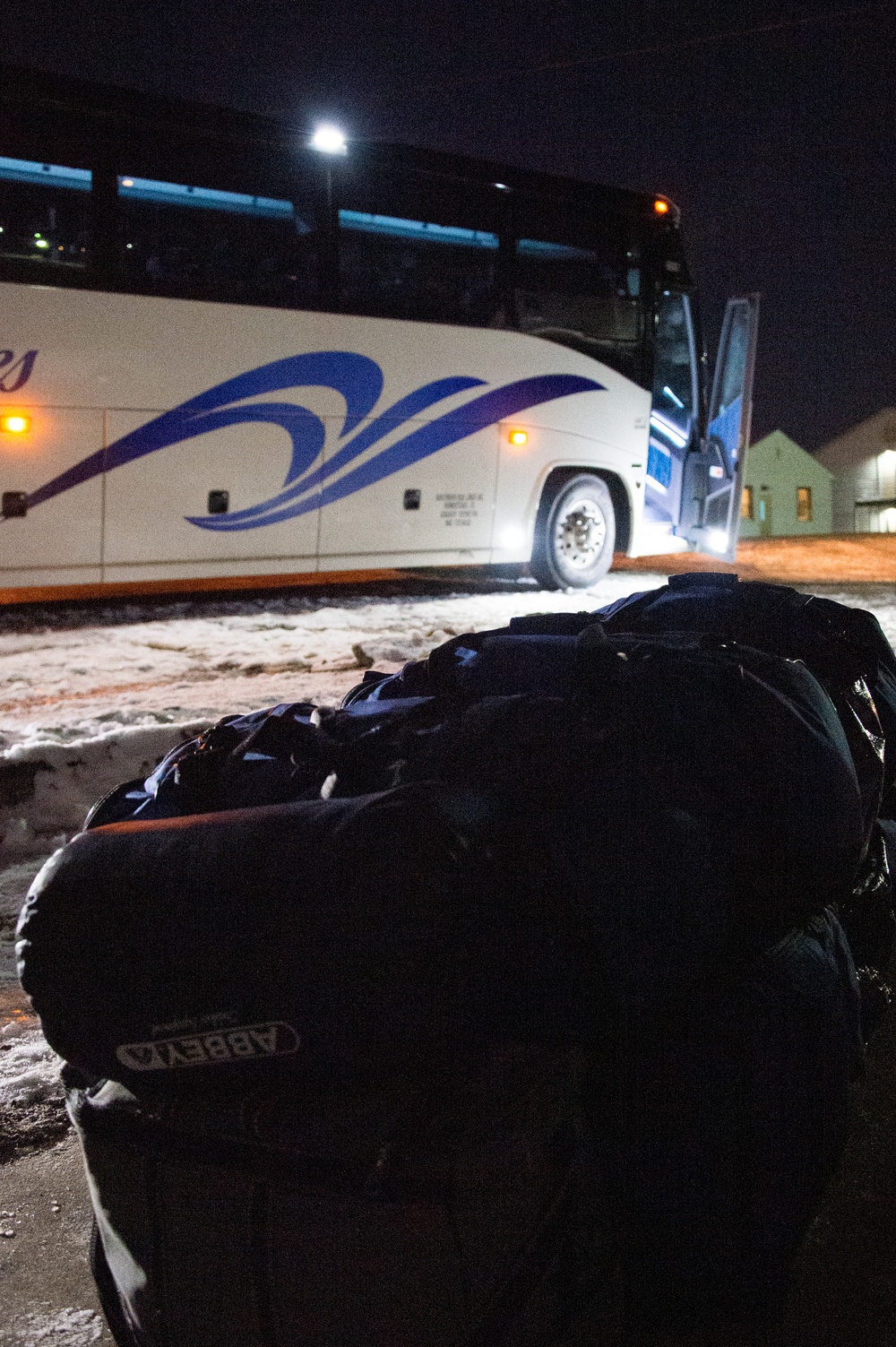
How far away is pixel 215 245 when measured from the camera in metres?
8.07

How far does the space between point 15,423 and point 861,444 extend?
53.4m

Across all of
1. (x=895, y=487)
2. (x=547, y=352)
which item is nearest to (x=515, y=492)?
(x=547, y=352)

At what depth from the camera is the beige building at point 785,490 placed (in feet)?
177

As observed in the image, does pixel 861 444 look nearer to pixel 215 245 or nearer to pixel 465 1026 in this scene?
pixel 215 245

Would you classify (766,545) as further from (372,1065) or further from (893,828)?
(372,1065)

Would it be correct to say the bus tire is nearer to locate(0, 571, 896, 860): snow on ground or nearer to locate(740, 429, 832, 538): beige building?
locate(0, 571, 896, 860): snow on ground

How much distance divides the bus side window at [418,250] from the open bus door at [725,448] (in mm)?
2339

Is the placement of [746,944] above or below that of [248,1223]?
above

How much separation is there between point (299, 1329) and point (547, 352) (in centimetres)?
906

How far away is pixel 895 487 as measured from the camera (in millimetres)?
53531

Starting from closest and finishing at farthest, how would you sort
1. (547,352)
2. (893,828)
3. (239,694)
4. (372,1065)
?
(372,1065)
(893,828)
(239,694)
(547,352)

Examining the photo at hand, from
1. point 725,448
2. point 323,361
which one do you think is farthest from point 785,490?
point 323,361

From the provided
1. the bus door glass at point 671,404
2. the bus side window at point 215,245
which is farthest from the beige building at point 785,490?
the bus side window at point 215,245

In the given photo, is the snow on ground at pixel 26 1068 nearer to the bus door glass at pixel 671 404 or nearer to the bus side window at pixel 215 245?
the bus side window at pixel 215 245
